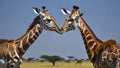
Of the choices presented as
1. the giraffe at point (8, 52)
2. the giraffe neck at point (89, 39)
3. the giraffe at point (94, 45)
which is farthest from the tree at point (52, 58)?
the giraffe neck at point (89, 39)

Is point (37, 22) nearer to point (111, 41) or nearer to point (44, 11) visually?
point (44, 11)

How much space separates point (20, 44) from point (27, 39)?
275 millimetres

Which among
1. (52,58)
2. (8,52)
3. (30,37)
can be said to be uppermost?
(30,37)

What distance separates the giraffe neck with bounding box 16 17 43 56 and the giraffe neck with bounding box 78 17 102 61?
4.33 feet

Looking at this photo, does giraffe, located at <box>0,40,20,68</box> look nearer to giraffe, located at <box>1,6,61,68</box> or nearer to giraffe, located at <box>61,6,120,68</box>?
giraffe, located at <box>1,6,61,68</box>

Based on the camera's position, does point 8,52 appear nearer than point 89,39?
No

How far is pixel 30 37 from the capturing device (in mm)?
12961

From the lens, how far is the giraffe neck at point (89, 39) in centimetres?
1234

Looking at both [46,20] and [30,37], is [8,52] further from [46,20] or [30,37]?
[46,20]

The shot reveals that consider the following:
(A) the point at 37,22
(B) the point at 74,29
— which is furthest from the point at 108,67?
(A) the point at 37,22

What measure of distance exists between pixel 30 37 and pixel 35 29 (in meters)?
0.31

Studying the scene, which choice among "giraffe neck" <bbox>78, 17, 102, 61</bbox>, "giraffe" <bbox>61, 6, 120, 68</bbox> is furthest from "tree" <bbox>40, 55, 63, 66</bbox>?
"giraffe neck" <bbox>78, 17, 102, 61</bbox>

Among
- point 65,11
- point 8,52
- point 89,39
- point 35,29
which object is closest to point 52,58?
point 65,11

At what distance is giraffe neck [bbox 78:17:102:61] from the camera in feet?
40.5
